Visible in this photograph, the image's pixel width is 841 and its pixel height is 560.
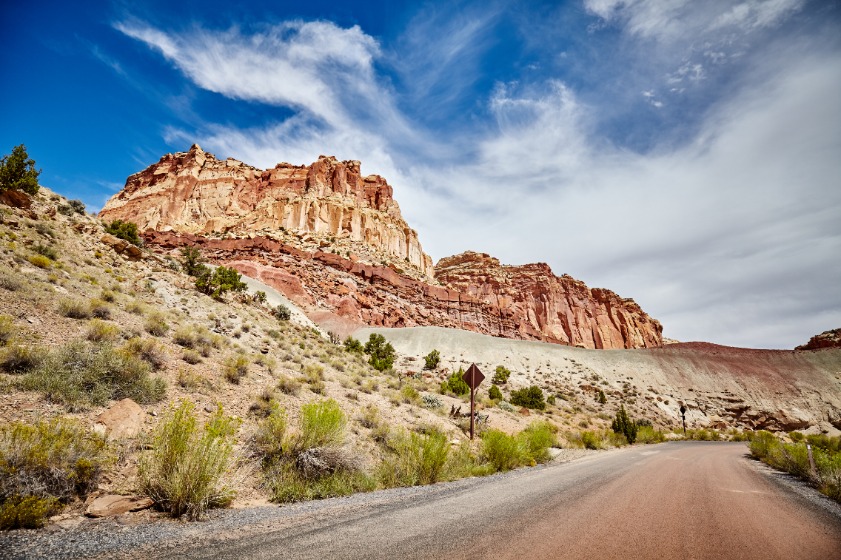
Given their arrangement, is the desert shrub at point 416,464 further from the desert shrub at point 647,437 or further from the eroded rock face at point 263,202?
the eroded rock face at point 263,202

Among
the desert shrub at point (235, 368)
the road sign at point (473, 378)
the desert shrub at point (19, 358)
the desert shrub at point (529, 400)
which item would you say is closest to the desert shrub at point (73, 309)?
the desert shrub at point (19, 358)

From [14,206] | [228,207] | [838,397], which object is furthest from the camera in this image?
[228,207]

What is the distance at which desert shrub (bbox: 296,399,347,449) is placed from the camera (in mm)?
7605

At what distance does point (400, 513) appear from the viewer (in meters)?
5.32

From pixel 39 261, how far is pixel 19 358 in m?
7.61

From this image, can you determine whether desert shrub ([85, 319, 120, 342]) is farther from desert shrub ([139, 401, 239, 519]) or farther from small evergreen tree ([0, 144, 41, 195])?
small evergreen tree ([0, 144, 41, 195])

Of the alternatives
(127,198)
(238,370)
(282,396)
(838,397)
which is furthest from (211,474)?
(127,198)

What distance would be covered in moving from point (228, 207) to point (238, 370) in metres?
96.9

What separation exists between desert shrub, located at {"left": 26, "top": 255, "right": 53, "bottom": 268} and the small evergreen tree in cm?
590

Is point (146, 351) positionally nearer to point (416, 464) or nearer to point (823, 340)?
A: point (416, 464)

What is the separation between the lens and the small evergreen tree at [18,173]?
51.1ft

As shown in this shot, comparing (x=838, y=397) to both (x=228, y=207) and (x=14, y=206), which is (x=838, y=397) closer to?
(x=14, y=206)

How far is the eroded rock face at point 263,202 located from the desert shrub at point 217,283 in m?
54.9

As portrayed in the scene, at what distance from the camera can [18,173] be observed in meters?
16.0
